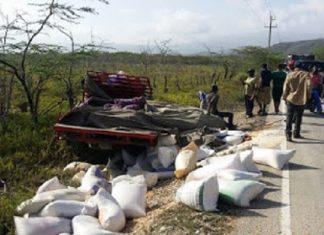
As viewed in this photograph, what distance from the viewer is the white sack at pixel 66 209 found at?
6539 millimetres

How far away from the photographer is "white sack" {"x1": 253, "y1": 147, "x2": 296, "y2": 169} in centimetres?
838

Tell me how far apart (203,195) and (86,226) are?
1412 millimetres

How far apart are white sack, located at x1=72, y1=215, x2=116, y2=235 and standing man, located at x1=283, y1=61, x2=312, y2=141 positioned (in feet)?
18.3

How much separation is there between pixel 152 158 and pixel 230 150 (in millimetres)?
1420

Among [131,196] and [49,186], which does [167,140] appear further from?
[131,196]

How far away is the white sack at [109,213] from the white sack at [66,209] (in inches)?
4.3

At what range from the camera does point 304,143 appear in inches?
417

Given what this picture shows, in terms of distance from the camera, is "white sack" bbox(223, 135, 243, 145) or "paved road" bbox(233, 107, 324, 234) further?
"white sack" bbox(223, 135, 243, 145)

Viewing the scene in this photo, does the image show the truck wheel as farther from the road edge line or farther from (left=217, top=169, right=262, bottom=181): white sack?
(left=217, top=169, right=262, bottom=181): white sack

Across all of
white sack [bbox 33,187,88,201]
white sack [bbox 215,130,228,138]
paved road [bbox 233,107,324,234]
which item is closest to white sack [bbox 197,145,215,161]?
white sack [bbox 215,130,228,138]

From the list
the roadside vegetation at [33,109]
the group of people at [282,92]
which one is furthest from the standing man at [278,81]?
the roadside vegetation at [33,109]

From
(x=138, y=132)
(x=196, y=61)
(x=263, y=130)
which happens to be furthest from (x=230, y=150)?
(x=196, y=61)

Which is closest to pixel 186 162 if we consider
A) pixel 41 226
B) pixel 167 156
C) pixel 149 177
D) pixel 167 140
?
pixel 149 177

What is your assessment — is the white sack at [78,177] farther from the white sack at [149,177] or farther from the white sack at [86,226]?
the white sack at [86,226]
